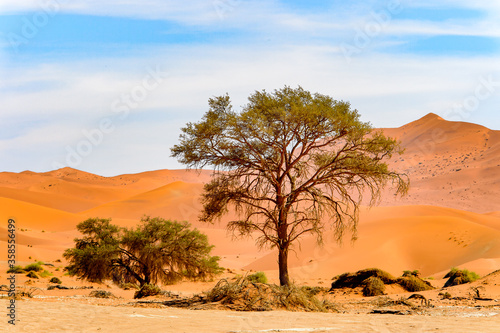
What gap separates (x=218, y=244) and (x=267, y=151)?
4005cm

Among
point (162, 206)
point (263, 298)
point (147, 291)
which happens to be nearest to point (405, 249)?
point (147, 291)

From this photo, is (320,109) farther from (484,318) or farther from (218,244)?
(218,244)

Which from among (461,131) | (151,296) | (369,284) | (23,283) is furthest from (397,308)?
(461,131)

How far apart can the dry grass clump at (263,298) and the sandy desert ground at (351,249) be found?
96 centimetres

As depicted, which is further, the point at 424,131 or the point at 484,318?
the point at 424,131

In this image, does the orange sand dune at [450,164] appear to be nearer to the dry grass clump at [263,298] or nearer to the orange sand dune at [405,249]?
the orange sand dune at [405,249]

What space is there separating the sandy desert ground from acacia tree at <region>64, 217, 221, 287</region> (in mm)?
1293

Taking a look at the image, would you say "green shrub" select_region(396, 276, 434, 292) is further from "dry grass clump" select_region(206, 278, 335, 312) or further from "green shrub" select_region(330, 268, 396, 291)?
"dry grass clump" select_region(206, 278, 335, 312)

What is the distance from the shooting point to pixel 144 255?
25078mm

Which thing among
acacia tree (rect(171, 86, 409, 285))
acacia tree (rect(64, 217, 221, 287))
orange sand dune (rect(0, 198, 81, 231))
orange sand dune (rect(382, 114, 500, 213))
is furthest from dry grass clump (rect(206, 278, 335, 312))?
orange sand dune (rect(382, 114, 500, 213))

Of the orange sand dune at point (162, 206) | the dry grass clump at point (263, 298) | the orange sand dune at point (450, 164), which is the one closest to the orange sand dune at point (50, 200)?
the orange sand dune at point (162, 206)

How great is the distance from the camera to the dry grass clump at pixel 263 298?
15.0 meters

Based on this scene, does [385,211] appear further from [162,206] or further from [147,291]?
[162,206]

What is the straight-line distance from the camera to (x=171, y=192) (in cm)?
9675
